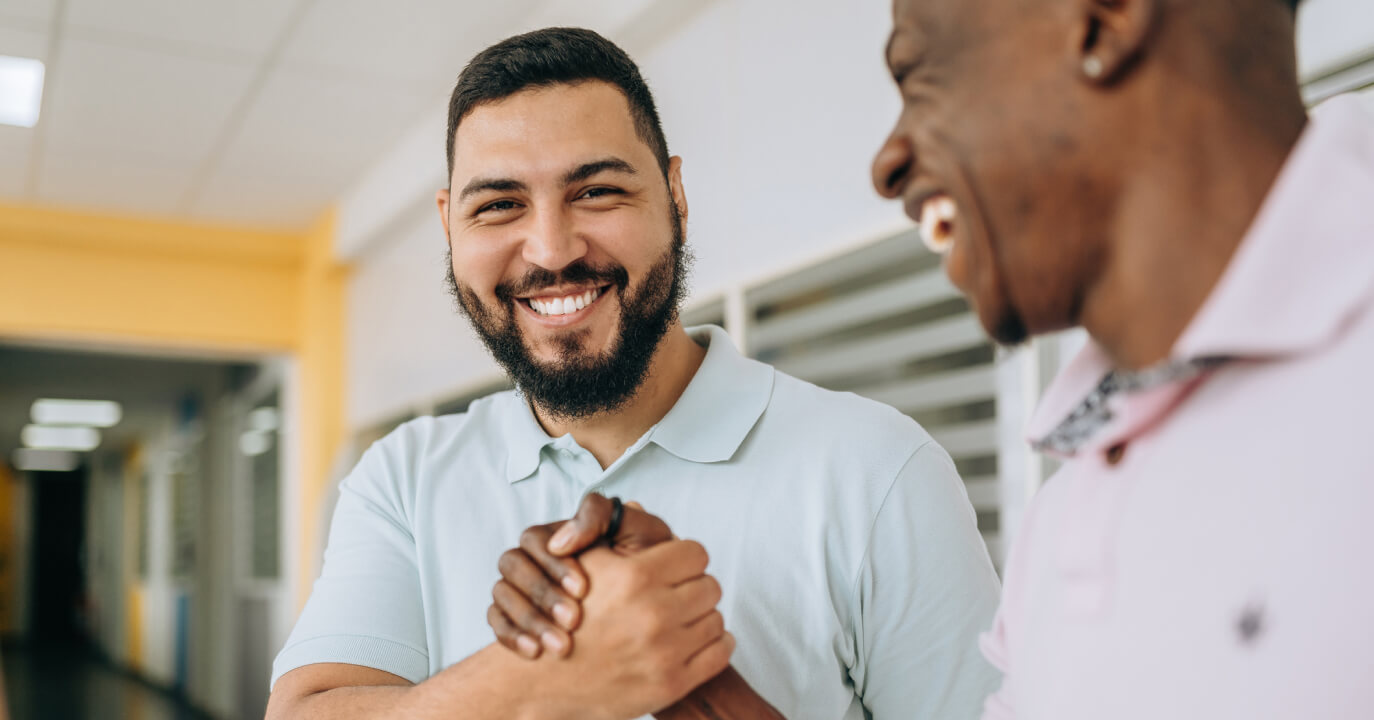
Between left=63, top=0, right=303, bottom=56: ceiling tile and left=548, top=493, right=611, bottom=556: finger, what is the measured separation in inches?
121

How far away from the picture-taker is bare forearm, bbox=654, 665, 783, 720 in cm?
80

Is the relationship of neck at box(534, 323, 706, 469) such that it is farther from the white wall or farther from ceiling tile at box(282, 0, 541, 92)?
ceiling tile at box(282, 0, 541, 92)

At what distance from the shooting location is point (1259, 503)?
431 millimetres

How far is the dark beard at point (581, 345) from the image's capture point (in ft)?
3.90

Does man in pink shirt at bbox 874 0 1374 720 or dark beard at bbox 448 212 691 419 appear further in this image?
dark beard at bbox 448 212 691 419

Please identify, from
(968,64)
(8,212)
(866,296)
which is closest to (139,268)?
(8,212)

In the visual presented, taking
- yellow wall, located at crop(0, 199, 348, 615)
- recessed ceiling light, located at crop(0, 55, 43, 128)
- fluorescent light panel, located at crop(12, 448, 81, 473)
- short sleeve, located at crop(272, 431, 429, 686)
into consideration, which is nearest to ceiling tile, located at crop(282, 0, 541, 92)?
recessed ceiling light, located at crop(0, 55, 43, 128)

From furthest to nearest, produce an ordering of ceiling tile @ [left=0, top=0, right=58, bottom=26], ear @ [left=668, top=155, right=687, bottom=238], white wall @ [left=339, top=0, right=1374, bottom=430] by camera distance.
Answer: ceiling tile @ [left=0, top=0, right=58, bottom=26] → white wall @ [left=339, top=0, right=1374, bottom=430] → ear @ [left=668, top=155, right=687, bottom=238]

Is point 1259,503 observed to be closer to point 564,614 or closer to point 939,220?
point 939,220

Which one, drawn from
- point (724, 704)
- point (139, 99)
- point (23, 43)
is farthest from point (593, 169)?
point (139, 99)

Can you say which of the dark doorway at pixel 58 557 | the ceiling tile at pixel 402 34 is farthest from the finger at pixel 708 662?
the dark doorway at pixel 58 557

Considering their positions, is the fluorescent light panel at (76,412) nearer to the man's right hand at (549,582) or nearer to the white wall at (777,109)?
the white wall at (777,109)

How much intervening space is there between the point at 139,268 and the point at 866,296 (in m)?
4.71

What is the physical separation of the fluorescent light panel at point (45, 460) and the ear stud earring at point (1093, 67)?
17.2 metres
